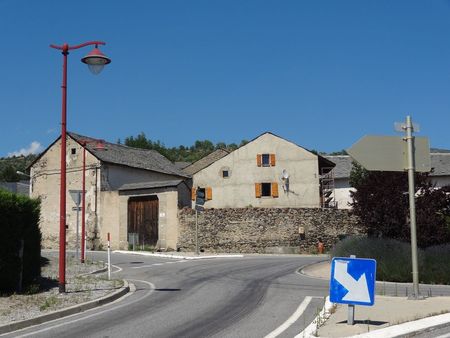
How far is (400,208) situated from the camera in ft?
59.3

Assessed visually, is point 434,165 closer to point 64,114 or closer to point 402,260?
point 402,260

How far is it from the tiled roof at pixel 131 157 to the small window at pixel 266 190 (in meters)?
8.52

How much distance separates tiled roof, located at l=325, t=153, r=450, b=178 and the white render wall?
31.8ft

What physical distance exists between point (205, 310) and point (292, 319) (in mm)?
1981

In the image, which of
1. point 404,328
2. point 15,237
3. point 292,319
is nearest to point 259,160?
point 15,237

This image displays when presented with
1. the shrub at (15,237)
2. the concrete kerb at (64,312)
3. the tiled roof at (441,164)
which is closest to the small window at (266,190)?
the tiled roof at (441,164)

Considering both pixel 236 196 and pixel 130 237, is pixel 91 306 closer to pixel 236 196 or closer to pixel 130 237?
pixel 130 237

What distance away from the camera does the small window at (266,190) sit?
44.9 meters

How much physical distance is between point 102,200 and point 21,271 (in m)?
27.9

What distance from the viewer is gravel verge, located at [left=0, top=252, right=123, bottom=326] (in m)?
10.3

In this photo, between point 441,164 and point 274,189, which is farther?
point 441,164

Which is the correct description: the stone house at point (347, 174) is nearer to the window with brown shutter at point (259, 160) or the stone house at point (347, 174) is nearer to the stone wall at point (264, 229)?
the window with brown shutter at point (259, 160)

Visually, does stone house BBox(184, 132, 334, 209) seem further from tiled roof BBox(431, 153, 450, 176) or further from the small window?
tiled roof BBox(431, 153, 450, 176)

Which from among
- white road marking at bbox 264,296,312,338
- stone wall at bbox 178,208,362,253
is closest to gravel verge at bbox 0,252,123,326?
white road marking at bbox 264,296,312,338
